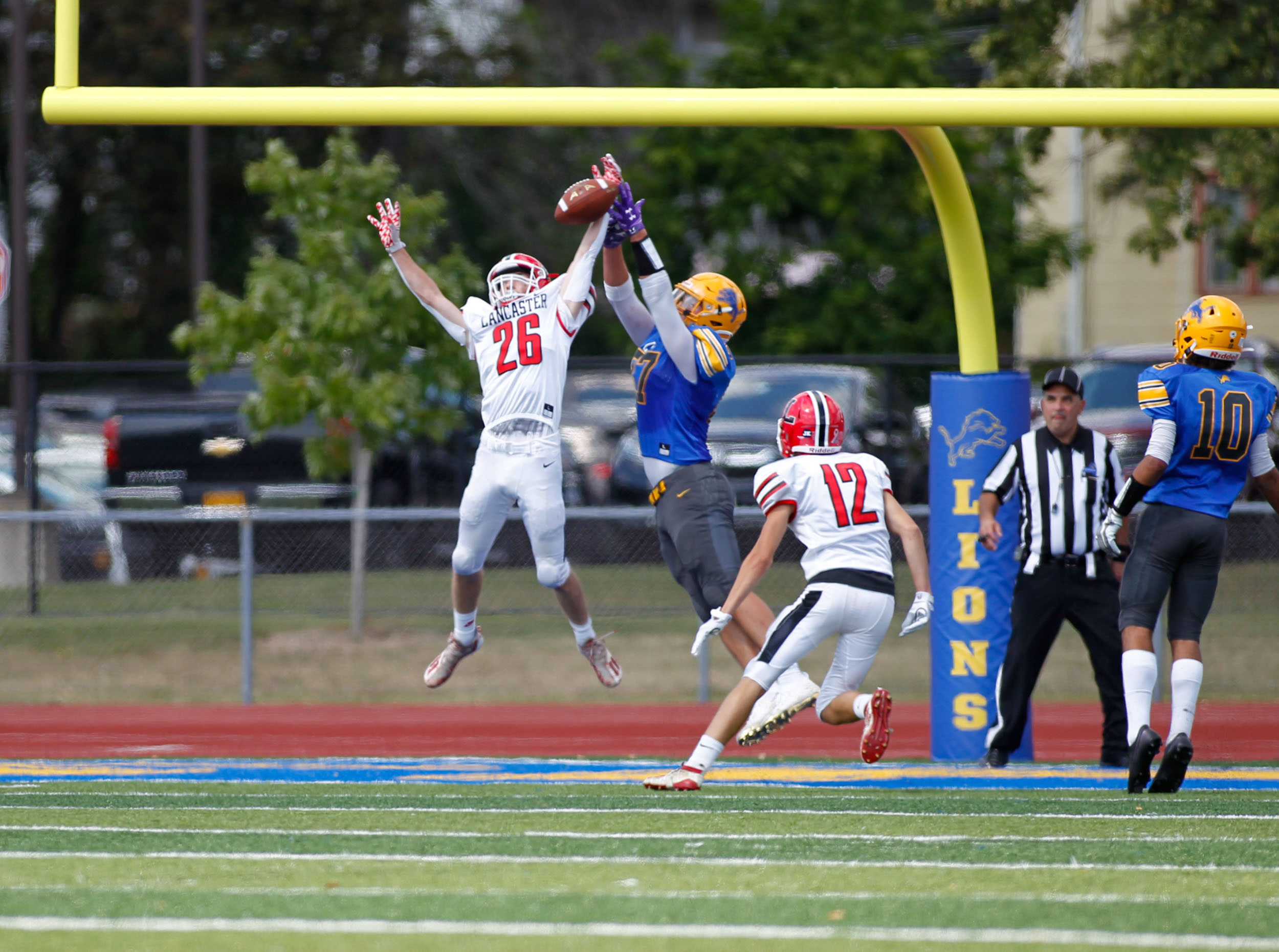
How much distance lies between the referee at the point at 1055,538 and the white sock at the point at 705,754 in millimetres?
1894

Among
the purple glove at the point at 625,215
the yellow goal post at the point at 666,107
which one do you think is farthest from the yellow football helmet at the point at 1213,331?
the purple glove at the point at 625,215

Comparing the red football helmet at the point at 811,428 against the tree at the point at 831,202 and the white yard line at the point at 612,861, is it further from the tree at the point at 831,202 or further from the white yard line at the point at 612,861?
the tree at the point at 831,202

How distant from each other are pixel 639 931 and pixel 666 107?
3.32 meters

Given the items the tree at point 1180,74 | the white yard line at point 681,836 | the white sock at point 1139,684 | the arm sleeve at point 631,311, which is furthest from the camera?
the tree at point 1180,74

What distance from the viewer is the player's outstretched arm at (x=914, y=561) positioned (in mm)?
6836

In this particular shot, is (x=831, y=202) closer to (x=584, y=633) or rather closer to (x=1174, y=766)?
(x=584, y=633)

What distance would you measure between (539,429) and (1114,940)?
3712 mm

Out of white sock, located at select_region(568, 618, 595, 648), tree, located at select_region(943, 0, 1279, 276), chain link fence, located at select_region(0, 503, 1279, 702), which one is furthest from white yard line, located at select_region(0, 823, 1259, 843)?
tree, located at select_region(943, 0, 1279, 276)

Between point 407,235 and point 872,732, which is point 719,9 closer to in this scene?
point 407,235

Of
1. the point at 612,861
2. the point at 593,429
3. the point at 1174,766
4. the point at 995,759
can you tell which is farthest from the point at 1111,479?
the point at 593,429

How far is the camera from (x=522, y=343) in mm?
7492

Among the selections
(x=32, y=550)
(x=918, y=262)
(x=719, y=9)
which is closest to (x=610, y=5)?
(x=719, y=9)

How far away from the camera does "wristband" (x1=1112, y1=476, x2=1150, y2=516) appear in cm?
715

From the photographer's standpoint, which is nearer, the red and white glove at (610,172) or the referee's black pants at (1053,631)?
the red and white glove at (610,172)
